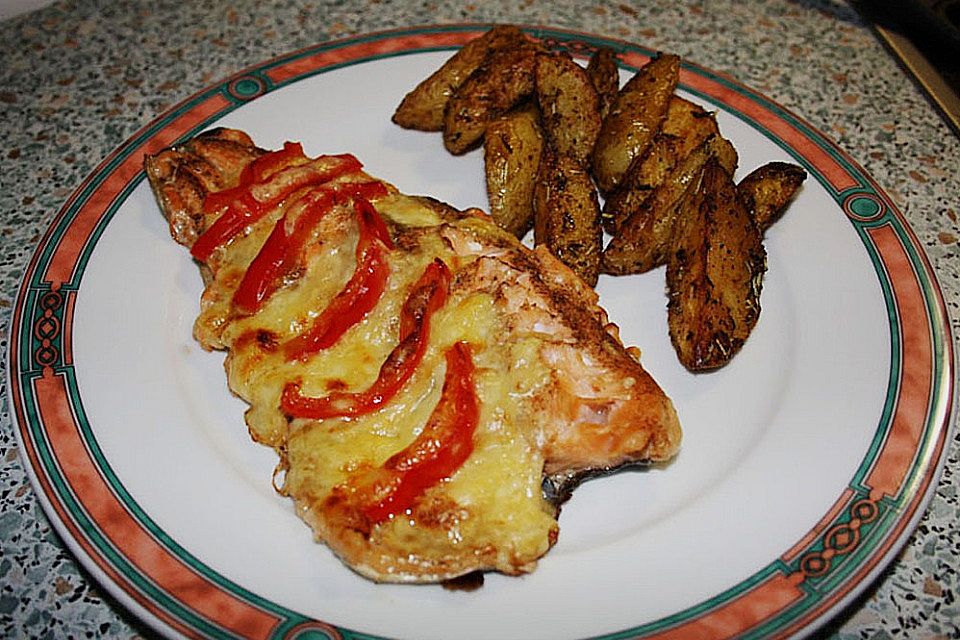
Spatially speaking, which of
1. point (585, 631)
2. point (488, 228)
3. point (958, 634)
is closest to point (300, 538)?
point (585, 631)

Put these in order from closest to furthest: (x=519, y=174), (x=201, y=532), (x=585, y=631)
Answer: (x=585, y=631), (x=201, y=532), (x=519, y=174)

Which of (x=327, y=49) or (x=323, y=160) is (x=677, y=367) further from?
(x=327, y=49)

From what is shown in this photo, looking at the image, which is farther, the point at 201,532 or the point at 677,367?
the point at 677,367

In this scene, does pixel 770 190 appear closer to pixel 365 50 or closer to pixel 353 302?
pixel 353 302

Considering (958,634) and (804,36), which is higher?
(804,36)

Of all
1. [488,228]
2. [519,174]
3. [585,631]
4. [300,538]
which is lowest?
[585,631]

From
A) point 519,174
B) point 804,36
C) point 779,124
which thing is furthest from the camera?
point 804,36
